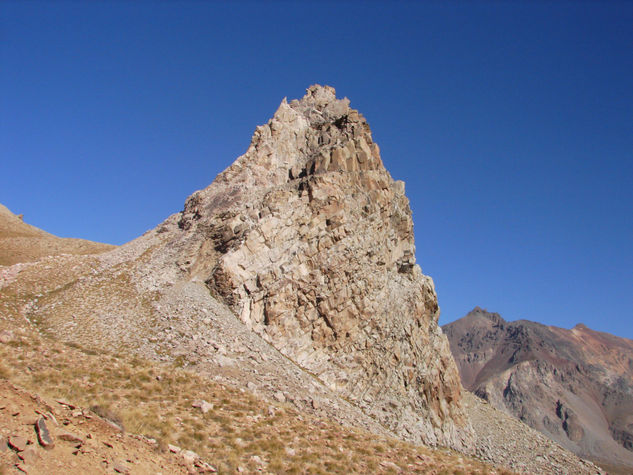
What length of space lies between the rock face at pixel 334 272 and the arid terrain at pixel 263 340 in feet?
0.79

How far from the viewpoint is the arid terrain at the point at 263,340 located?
18134 mm

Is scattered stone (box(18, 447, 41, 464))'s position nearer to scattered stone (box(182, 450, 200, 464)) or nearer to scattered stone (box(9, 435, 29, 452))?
scattered stone (box(9, 435, 29, 452))

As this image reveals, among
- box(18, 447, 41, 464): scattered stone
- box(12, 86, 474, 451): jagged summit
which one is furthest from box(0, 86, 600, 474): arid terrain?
box(12, 86, 474, 451): jagged summit

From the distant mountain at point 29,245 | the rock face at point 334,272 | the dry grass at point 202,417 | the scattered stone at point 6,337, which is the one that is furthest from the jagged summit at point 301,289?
the distant mountain at point 29,245

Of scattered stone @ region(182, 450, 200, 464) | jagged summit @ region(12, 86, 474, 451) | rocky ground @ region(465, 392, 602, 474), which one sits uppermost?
jagged summit @ region(12, 86, 474, 451)

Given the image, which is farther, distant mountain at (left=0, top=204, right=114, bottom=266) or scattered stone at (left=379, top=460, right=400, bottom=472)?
distant mountain at (left=0, top=204, right=114, bottom=266)

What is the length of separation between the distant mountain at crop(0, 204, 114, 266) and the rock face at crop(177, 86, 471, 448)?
67.5ft

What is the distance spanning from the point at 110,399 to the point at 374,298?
35647 millimetres

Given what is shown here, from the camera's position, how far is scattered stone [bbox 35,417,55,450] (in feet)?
37.2

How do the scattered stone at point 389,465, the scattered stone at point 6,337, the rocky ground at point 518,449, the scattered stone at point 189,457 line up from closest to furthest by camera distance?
the scattered stone at point 189,457 → the scattered stone at point 389,465 → the scattered stone at point 6,337 → the rocky ground at point 518,449

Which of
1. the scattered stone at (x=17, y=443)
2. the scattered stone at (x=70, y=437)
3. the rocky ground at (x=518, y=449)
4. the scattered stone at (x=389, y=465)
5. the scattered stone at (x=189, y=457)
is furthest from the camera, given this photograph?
the rocky ground at (x=518, y=449)

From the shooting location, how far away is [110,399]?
66.5 feet

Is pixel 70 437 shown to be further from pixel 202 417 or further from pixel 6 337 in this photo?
pixel 6 337

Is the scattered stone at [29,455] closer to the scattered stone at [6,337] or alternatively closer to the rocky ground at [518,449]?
the scattered stone at [6,337]
